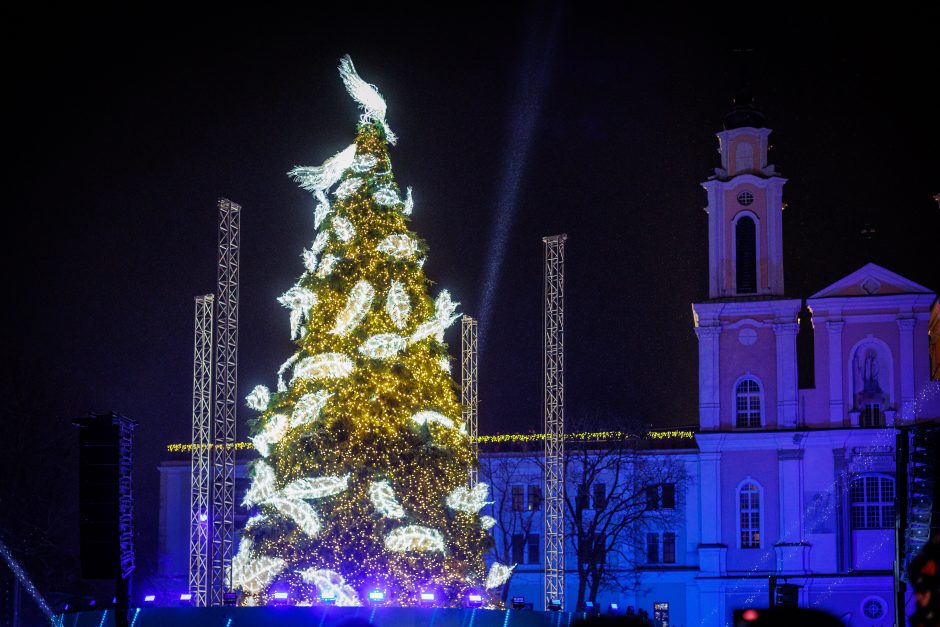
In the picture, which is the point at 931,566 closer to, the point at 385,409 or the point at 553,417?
the point at 385,409

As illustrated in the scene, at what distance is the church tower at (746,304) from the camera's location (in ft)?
159

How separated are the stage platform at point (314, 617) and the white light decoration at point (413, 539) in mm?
2367

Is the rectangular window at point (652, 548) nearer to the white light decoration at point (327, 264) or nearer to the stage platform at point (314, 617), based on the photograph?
the white light decoration at point (327, 264)

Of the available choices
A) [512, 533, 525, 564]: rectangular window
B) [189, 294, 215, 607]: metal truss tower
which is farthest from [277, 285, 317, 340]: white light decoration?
[512, 533, 525, 564]: rectangular window

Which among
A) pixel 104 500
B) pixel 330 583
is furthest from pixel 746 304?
pixel 104 500

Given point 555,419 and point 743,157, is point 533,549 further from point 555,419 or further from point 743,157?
point 555,419

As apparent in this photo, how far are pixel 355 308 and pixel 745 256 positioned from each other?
2630cm

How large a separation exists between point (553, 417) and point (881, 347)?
627 inches

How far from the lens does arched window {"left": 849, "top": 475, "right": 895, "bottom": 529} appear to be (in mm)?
46688

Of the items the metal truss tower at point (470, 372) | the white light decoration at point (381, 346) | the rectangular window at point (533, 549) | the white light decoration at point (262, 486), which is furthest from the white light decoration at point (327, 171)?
the rectangular window at point (533, 549)

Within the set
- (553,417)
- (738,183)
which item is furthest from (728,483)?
(553,417)

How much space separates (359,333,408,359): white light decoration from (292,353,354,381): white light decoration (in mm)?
359

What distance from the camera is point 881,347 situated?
47906 millimetres

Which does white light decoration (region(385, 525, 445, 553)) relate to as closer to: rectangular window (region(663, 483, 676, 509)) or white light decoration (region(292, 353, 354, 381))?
white light decoration (region(292, 353, 354, 381))
